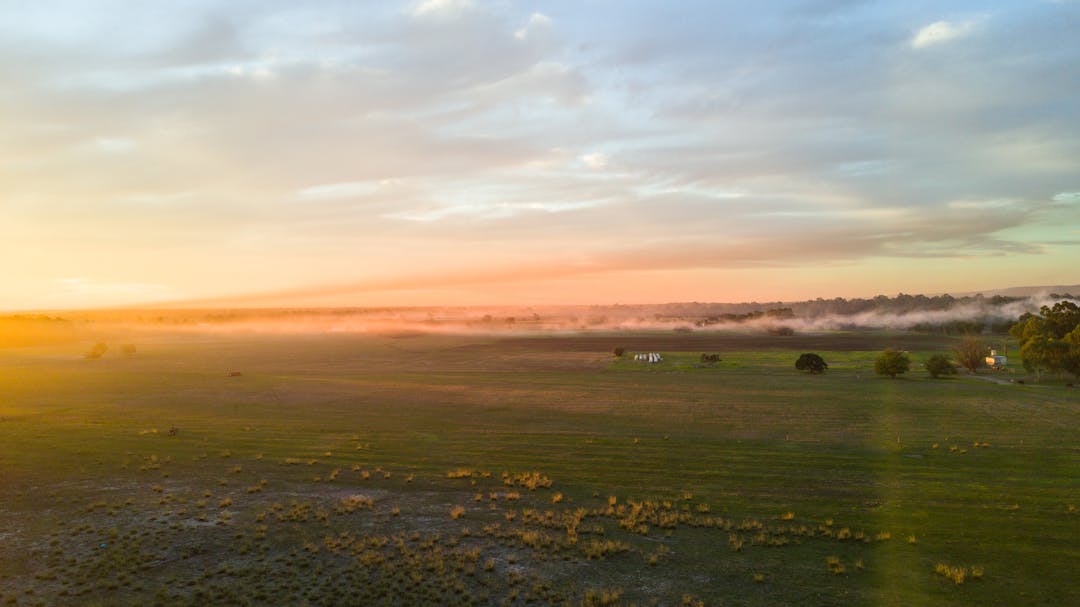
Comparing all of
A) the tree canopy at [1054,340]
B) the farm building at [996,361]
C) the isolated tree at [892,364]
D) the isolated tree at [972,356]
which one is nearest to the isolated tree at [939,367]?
the isolated tree at [892,364]

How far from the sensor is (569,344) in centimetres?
15975

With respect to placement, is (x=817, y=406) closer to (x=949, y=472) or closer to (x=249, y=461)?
(x=949, y=472)

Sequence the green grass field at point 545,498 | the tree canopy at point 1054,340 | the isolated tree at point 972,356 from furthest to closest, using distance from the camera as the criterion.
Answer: the isolated tree at point 972,356 < the tree canopy at point 1054,340 < the green grass field at point 545,498

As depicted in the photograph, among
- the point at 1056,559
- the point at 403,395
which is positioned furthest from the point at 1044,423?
the point at 403,395

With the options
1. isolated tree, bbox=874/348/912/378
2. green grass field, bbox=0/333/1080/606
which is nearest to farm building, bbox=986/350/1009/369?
isolated tree, bbox=874/348/912/378

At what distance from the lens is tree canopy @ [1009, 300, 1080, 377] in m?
75.7

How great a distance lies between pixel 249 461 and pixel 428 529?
66.2ft

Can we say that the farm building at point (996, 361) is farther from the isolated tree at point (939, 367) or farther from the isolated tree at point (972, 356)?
the isolated tree at point (939, 367)

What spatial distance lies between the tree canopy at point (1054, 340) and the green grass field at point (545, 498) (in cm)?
624

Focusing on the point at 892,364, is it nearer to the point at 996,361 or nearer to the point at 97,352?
the point at 996,361

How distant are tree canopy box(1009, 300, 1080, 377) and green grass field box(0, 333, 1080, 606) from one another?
246 inches

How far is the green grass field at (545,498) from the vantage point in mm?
22781

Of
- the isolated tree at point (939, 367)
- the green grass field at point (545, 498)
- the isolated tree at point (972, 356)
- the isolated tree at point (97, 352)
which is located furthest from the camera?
the isolated tree at point (97, 352)

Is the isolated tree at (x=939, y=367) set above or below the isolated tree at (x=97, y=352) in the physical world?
above
